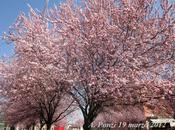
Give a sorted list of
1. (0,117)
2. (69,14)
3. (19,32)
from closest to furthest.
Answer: (69,14) < (19,32) < (0,117)

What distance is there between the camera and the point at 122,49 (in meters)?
11.8

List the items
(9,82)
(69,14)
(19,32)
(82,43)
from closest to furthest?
1. (82,43)
2. (69,14)
3. (19,32)
4. (9,82)

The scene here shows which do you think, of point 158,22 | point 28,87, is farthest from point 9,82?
point 158,22

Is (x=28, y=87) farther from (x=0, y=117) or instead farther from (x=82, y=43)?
(x=0, y=117)

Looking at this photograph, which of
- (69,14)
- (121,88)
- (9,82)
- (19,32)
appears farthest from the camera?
(9,82)

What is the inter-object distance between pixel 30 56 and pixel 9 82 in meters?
3.93

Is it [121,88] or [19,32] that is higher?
[19,32]

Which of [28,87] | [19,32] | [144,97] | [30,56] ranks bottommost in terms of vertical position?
[144,97]

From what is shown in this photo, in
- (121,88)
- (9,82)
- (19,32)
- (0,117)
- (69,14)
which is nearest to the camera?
(121,88)

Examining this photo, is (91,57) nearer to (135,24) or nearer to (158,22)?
(135,24)

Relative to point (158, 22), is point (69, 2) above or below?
above

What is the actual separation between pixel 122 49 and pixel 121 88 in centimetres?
147

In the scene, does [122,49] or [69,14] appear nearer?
[122,49]

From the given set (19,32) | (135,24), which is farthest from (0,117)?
(135,24)
